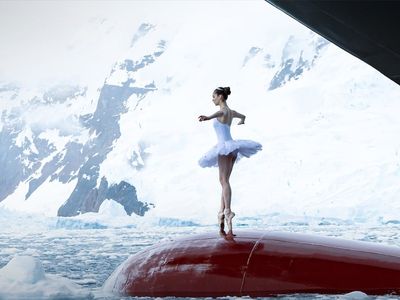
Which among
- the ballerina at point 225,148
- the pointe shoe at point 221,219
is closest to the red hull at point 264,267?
the pointe shoe at point 221,219

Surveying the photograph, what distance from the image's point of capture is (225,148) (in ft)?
16.6

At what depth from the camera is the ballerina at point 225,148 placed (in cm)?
505

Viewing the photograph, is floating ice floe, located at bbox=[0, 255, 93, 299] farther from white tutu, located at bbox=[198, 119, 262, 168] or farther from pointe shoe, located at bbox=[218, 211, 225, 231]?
white tutu, located at bbox=[198, 119, 262, 168]

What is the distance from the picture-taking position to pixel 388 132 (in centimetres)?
4522

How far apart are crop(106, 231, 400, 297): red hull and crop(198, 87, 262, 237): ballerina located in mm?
339

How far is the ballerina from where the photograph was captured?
16.6ft

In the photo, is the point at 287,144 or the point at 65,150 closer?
the point at 287,144

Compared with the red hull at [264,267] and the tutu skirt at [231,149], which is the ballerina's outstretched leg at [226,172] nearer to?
the tutu skirt at [231,149]

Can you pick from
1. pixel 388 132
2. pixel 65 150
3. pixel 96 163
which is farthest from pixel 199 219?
pixel 65 150

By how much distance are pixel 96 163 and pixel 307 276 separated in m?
68.0

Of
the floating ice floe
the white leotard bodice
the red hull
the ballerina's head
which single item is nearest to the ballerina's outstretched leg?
the white leotard bodice

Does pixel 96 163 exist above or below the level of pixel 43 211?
above

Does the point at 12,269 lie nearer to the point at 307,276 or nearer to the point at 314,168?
the point at 307,276

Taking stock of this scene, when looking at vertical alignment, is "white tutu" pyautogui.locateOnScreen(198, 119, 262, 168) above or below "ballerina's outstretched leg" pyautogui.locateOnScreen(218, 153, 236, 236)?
above
